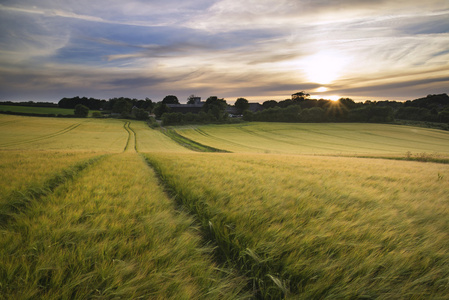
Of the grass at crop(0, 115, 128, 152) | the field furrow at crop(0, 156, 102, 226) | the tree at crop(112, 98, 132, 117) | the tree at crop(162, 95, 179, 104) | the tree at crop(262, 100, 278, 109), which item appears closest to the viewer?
the field furrow at crop(0, 156, 102, 226)

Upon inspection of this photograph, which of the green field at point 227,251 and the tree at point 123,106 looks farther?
the tree at point 123,106

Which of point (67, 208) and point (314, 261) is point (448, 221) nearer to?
point (314, 261)

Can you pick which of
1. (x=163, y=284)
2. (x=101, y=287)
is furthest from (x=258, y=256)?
(x=101, y=287)

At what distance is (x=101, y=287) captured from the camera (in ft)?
4.59

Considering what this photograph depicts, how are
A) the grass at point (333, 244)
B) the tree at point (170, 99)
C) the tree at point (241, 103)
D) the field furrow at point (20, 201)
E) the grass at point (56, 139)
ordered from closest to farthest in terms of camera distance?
1. the grass at point (333, 244)
2. the field furrow at point (20, 201)
3. the grass at point (56, 139)
4. the tree at point (241, 103)
5. the tree at point (170, 99)

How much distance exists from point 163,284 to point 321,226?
191cm

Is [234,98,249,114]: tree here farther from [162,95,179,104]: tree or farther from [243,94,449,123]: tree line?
[162,95,179,104]: tree

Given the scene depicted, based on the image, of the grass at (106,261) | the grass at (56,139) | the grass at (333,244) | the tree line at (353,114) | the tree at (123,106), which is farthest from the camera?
the tree at (123,106)

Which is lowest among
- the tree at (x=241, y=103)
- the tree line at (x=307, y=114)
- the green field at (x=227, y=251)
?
the green field at (x=227, y=251)

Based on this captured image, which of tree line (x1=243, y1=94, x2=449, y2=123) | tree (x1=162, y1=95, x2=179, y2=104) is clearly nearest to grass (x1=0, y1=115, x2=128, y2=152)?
tree line (x1=243, y1=94, x2=449, y2=123)

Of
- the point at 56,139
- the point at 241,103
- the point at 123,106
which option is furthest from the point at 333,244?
the point at 241,103

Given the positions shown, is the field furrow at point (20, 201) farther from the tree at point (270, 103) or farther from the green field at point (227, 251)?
the tree at point (270, 103)

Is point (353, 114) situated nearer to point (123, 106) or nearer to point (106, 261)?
point (106, 261)

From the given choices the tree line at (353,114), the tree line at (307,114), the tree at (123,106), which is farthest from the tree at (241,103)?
the tree at (123,106)
